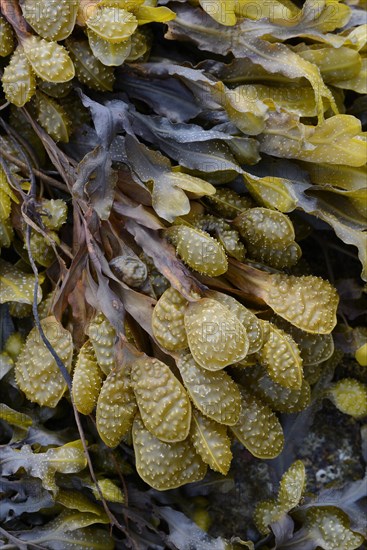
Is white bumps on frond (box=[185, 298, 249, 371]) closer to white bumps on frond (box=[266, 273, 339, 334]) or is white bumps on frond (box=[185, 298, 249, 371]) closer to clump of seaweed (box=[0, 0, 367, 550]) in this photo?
clump of seaweed (box=[0, 0, 367, 550])

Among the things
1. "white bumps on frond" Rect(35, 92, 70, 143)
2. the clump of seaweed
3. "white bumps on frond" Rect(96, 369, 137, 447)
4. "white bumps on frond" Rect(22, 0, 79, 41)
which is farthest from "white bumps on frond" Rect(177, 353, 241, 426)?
"white bumps on frond" Rect(22, 0, 79, 41)

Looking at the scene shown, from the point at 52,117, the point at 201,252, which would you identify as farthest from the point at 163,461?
the point at 52,117

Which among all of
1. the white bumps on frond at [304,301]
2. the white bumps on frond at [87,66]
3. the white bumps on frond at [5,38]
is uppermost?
the white bumps on frond at [5,38]

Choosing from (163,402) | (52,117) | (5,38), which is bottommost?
(163,402)

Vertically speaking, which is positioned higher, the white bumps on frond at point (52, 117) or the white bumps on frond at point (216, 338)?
the white bumps on frond at point (52, 117)

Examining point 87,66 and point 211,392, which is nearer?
point 211,392

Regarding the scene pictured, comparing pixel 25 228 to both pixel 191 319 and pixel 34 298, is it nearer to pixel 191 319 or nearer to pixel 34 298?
pixel 34 298

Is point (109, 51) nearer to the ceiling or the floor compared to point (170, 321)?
A: nearer to the ceiling

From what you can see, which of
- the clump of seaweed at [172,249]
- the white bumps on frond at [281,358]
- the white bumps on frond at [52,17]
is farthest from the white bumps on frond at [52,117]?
the white bumps on frond at [281,358]

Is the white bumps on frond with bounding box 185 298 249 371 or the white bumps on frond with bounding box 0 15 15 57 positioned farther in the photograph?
the white bumps on frond with bounding box 0 15 15 57

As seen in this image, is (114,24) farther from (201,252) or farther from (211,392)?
(211,392)

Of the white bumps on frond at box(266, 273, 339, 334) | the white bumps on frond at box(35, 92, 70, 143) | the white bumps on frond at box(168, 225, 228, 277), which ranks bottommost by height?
the white bumps on frond at box(266, 273, 339, 334)

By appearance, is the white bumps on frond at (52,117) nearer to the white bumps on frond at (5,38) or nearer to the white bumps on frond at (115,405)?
the white bumps on frond at (5,38)

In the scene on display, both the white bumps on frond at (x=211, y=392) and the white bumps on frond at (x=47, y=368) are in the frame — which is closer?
the white bumps on frond at (x=211, y=392)
